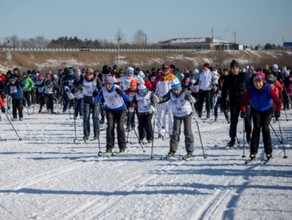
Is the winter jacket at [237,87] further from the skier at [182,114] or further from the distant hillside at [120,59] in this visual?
the distant hillside at [120,59]

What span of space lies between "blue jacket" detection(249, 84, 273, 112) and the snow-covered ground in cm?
115

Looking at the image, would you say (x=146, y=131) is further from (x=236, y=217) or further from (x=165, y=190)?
(x=236, y=217)

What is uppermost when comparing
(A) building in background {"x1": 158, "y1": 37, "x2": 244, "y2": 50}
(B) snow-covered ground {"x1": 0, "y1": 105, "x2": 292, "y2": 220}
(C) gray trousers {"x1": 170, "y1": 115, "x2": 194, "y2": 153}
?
(A) building in background {"x1": 158, "y1": 37, "x2": 244, "y2": 50}

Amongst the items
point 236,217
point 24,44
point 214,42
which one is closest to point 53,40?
point 24,44

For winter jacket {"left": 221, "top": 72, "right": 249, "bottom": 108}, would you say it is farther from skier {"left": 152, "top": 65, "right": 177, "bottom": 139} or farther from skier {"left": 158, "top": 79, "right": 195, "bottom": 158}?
skier {"left": 152, "top": 65, "right": 177, "bottom": 139}

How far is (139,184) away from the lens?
849 cm

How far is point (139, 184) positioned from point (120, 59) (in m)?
81.3

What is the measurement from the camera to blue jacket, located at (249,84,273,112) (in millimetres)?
10148

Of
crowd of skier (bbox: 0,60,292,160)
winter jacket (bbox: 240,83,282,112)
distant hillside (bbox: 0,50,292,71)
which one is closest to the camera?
winter jacket (bbox: 240,83,282,112)

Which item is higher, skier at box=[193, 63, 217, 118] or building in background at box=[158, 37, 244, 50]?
building in background at box=[158, 37, 244, 50]

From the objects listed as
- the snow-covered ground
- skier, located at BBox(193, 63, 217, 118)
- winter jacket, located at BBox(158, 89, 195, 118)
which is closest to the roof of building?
skier, located at BBox(193, 63, 217, 118)

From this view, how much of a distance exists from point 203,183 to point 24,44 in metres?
116

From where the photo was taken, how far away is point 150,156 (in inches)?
448

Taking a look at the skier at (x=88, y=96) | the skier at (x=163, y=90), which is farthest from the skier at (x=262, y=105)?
the skier at (x=88, y=96)
